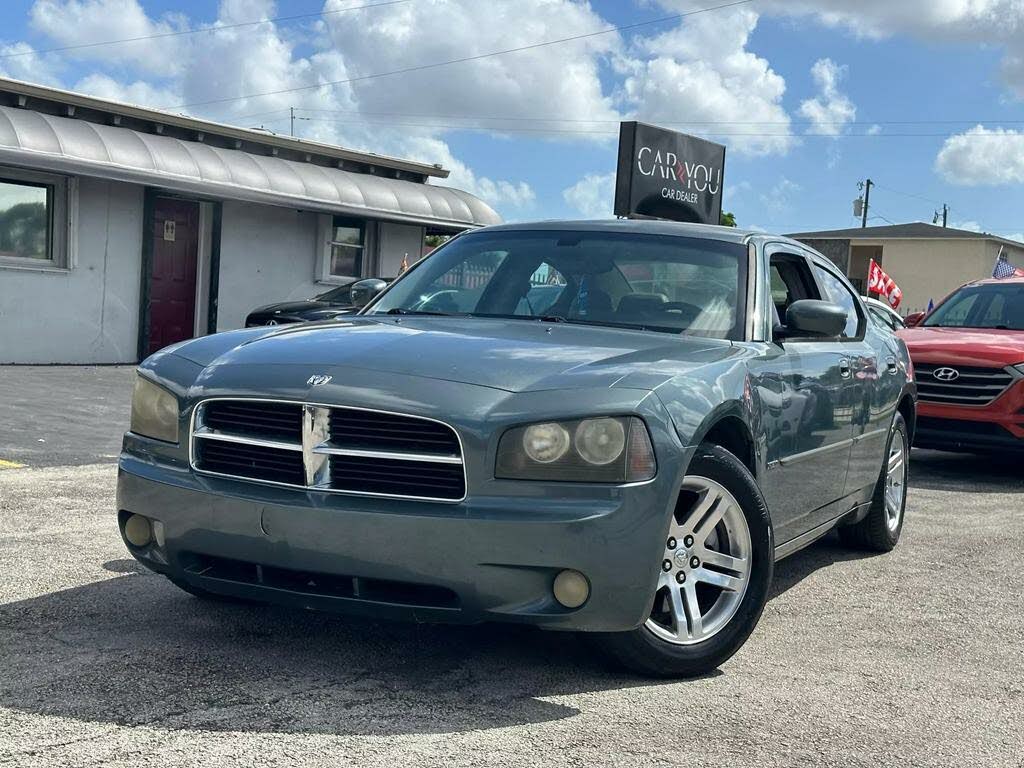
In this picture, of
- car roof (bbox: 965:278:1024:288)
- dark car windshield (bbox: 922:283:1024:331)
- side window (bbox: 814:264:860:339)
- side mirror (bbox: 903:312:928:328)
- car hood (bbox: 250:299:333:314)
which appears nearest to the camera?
side window (bbox: 814:264:860:339)

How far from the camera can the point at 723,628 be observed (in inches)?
172

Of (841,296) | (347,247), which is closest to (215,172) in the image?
(347,247)

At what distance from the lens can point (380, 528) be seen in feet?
12.5

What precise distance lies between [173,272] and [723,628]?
52.3 feet

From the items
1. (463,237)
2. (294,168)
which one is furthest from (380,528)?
(294,168)

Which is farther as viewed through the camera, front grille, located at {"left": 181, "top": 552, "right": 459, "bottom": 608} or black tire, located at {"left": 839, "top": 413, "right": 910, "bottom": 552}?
black tire, located at {"left": 839, "top": 413, "right": 910, "bottom": 552}

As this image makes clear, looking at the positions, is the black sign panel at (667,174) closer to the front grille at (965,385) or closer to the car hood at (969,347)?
the car hood at (969,347)

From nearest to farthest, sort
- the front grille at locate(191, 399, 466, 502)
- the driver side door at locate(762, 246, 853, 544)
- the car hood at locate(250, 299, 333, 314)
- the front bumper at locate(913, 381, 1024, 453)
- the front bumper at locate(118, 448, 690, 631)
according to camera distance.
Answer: the front bumper at locate(118, 448, 690, 631)
the front grille at locate(191, 399, 466, 502)
the driver side door at locate(762, 246, 853, 544)
the front bumper at locate(913, 381, 1024, 453)
the car hood at locate(250, 299, 333, 314)

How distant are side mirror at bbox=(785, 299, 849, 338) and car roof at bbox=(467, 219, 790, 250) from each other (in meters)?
0.50

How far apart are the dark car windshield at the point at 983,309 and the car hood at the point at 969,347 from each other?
0.93 feet

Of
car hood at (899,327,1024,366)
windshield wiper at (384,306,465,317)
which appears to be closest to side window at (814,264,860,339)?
windshield wiper at (384,306,465,317)

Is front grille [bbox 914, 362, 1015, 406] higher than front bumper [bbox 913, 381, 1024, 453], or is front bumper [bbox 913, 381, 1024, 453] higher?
front grille [bbox 914, 362, 1015, 406]

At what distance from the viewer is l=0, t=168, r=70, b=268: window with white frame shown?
1639 cm

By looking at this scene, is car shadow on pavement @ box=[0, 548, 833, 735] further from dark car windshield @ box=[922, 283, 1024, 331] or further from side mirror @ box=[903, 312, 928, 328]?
side mirror @ box=[903, 312, 928, 328]
